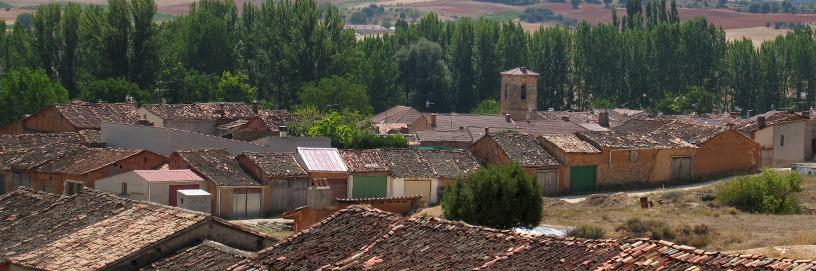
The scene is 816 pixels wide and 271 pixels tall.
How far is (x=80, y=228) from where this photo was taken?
87.5ft

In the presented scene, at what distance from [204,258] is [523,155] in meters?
30.2

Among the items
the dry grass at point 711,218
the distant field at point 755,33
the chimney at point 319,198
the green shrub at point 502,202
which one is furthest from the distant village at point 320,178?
the distant field at point 755,33

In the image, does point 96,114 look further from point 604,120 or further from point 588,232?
point 588,232

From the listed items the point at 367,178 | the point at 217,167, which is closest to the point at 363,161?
the point at 367,178

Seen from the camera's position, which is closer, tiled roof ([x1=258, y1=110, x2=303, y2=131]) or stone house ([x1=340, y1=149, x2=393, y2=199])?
stone house ([x1=340, y1=149, x2=393, y2=199])

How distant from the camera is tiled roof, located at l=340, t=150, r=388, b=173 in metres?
49.2

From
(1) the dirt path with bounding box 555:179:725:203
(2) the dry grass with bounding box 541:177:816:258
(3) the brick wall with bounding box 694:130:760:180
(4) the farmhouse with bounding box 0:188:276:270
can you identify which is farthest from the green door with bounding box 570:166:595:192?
(4) the farmhouse with bounding box 0:188:276:270

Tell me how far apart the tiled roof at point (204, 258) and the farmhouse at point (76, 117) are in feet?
107

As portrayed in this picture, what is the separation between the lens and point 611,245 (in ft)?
66.0

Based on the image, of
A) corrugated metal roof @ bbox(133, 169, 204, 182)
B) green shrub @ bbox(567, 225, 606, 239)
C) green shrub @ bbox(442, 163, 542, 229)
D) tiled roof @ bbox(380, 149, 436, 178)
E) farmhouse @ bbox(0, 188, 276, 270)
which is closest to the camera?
farmhouse @ bbox(0, 188, 276, 270)

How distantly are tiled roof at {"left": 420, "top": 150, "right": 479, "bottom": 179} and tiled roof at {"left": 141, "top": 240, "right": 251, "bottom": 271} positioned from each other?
991 inches

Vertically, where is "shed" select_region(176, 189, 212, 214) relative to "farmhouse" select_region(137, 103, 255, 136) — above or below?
above

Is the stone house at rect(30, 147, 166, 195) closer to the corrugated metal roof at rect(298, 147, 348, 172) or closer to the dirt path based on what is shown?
the corrugated metal roof at rect(298, 147, 348, 172)

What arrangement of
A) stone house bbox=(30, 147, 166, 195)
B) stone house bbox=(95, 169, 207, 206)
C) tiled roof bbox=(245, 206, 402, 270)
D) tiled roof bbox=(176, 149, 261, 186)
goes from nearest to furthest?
1. tiled roof bbox=(245, 206, 402, 270)
2. stone house bbox=(95, 169, 207, 206)
3. tiled roof bbox=(176, 149, 261, 186)
4. stone house bbox=(30, 147, 166, 195)
